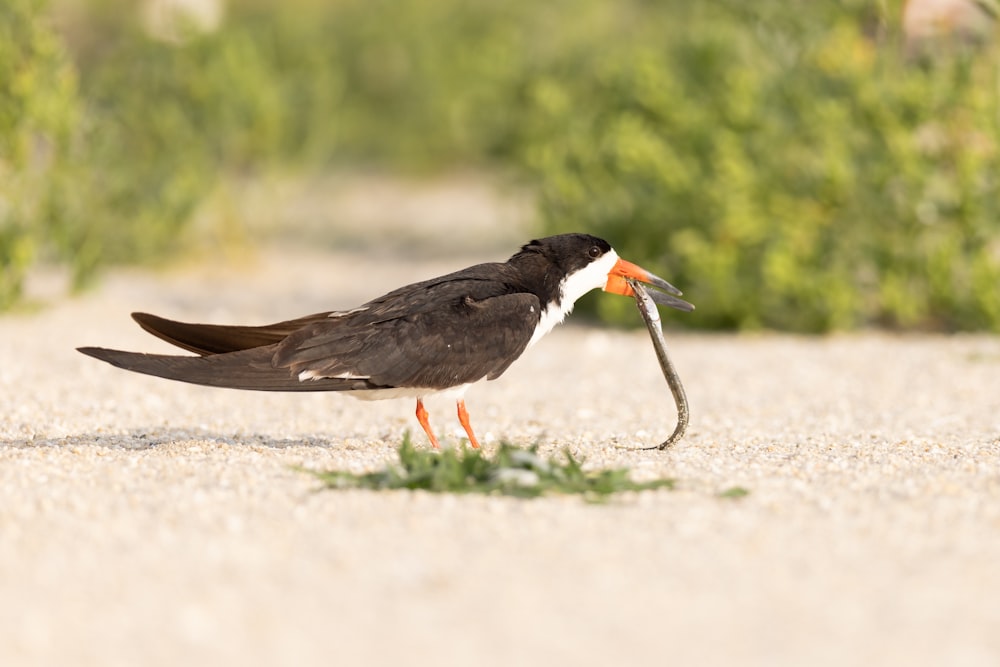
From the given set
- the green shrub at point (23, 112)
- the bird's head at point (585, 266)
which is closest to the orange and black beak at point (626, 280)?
the bird's head at point (585, 266)

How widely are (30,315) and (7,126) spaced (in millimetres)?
1327

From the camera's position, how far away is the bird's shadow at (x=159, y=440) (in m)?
5.21

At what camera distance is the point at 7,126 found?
9156mm

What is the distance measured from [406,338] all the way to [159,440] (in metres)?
1.27

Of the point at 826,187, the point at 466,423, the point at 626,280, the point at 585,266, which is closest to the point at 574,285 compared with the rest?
the point at 585,266

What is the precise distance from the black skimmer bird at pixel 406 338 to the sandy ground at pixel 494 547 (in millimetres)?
309

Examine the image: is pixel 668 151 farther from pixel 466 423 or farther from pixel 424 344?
pixel 424 344

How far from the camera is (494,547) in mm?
3541

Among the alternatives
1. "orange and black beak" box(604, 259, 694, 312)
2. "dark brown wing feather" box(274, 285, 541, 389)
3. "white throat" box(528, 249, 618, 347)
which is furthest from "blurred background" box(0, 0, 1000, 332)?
"dark brown wing feather" box(274, 285, 541, 389)

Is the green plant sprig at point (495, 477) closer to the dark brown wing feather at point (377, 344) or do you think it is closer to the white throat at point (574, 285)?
the dark brown wing feather at point (377, 344)

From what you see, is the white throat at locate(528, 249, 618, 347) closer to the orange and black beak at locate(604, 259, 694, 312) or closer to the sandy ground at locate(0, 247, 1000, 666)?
the orange and black beak at locate(604, 259, 694, 312)

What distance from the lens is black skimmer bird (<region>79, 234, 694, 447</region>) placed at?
472 centimetres

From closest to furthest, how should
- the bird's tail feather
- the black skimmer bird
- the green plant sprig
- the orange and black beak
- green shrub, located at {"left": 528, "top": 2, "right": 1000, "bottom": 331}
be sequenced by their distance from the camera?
the green plant sprig < the bird's tail feather < the black skimmer bird < the orange and black beak < green shrub, located at {"left": 528, "top": 2, "right": 1000, "bottom": 331}

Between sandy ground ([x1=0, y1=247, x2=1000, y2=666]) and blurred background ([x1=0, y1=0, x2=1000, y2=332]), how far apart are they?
316cm
